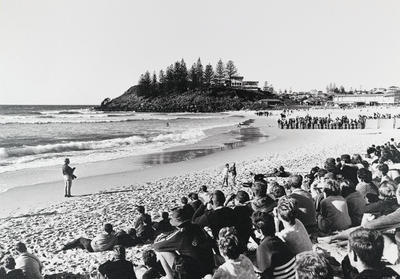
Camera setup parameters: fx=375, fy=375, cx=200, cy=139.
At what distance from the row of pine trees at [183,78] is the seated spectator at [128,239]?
123823mm

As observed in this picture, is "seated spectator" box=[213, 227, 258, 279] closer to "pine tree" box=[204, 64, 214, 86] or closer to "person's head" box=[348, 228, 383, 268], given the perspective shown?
"person's head" box=[348, 228, 383, 268]

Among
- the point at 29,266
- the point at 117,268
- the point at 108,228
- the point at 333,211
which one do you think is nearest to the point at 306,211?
the point at 333,211

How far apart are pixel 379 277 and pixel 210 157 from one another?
19341mm

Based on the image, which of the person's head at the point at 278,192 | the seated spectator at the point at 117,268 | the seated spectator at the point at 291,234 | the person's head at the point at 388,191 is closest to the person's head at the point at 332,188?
the person's head at the point at 388,191

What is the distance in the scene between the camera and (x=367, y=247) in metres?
2.90

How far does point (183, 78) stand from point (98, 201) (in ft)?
405

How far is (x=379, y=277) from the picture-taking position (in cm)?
278

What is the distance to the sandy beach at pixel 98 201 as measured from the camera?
286 inches

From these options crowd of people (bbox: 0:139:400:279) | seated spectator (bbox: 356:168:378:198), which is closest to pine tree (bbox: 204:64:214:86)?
seated spectator (bbox: 356:168:378:198)

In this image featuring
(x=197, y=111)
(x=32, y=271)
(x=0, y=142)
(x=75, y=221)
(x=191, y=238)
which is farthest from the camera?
(x=197, y=111)

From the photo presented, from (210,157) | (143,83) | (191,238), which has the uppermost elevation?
(143,83)

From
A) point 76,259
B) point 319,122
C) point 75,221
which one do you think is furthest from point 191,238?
point 319,122

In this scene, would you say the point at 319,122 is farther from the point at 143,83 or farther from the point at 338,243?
the point at 143,83

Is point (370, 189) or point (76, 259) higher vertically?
point (370, 189)
